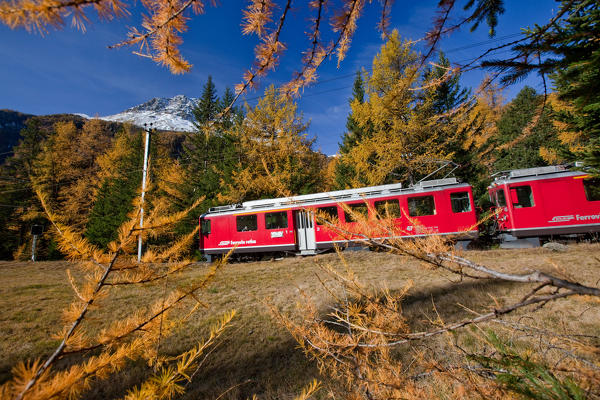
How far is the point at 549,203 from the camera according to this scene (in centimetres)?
852

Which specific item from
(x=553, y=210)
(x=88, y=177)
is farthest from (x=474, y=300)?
(x=88, y=177)

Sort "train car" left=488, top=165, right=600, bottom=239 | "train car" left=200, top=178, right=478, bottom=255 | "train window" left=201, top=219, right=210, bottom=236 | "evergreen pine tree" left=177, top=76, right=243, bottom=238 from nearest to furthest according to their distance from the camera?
"train car" left=488, top=165, right=600, bottom=239 < "train car" left=200, top=178, right=478, bottom=255 < "train window" left=201, top=219, right=210, bottom=236 < "evergreen pine tree" left=177, top=76, right=243, bottom=238

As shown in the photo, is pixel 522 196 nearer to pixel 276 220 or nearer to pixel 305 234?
pixel 305 234

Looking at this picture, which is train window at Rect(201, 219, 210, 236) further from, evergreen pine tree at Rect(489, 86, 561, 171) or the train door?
evergreen pine tree at Rect(489, 86, 561, 171)

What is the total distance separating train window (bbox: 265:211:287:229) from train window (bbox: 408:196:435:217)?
5.34 metres

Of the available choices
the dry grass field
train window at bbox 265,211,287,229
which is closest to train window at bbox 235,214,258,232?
train window at bbox 265,211,287,229

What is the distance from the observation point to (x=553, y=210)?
335 inches

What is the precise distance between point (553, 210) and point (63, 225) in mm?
12633

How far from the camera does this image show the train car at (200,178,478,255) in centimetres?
898

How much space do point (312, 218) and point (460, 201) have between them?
577 cm

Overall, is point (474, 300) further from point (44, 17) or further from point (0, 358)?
point (0, 358)

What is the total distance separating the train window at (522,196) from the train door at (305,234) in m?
7.87

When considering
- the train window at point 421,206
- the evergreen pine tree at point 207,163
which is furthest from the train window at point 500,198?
the evergreen pine tree at point 207,163

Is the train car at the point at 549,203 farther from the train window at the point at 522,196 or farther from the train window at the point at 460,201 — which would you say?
the train window at the point at 460,201
